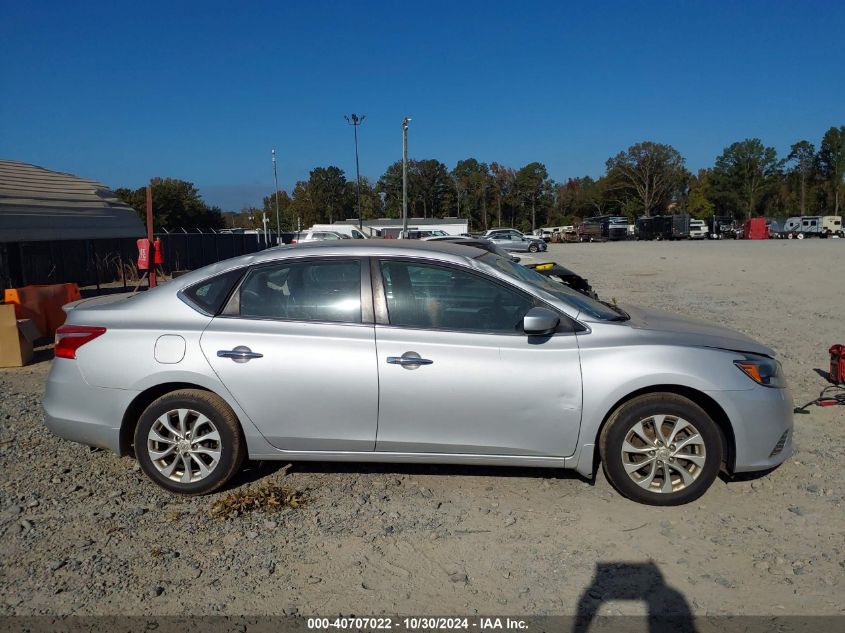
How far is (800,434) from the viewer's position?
5367 mm

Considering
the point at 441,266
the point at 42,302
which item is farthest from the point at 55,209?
the point at 441,266

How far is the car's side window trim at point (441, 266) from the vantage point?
4.16 meters

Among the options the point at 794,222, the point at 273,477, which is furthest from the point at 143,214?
the point at 273,477

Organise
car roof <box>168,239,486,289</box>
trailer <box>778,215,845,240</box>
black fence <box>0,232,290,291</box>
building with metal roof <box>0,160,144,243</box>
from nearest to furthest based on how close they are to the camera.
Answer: car roof <box>168,239,486,289</box>, black fence <box>0,232,290,291</box>, building with metal roof <box>0,160,144,243</box>, trailer <box>778,215,845,240</box>

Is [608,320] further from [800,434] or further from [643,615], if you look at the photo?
[800,434]

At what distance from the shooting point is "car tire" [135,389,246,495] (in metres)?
4.23

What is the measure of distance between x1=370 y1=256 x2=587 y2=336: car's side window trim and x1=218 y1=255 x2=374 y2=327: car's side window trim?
0.04 metres

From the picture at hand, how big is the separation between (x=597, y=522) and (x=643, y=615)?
2.92ft

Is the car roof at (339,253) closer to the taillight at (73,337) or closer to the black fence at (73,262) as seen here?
the taillight at (73,337)

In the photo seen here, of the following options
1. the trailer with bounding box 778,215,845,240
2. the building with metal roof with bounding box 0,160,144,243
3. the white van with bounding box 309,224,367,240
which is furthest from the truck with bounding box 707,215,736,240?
the building with metal roof with bounding box 0,160,144,243

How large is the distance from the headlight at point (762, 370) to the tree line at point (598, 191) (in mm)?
76093

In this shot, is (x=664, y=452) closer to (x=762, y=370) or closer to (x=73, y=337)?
(x=762, y=370)

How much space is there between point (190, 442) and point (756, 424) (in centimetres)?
355

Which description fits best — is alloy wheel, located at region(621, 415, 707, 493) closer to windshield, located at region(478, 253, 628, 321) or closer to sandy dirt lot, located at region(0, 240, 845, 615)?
sandy dirt lot, located at region(0, 240, 845, 615)
